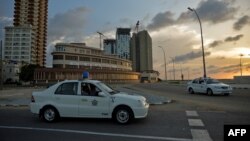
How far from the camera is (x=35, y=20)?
164000mm

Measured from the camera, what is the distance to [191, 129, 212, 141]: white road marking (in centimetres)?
751

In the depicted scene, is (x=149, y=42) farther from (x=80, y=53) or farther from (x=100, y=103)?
(x=100, y=103)

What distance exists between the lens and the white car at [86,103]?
973 cm

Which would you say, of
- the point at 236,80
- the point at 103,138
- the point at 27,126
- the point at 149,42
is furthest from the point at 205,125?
the point at 149,42

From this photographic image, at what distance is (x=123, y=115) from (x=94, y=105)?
1128 mm

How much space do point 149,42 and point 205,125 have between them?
151 metres

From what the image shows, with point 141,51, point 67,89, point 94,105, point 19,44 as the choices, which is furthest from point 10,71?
point 94,105

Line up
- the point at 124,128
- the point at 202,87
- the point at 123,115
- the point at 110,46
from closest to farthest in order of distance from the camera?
the point at 124,128
the point at 123,115
the point at 202,87
the point at 110,46

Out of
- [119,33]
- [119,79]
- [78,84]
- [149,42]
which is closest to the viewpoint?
[78,84]

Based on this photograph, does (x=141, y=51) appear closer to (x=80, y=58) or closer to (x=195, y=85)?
(x=80, y=58)

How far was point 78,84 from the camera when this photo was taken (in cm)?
1040

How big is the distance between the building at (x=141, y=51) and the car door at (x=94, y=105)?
5856 inches

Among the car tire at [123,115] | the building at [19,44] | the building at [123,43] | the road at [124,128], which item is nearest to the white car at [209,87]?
the road at [124,128]

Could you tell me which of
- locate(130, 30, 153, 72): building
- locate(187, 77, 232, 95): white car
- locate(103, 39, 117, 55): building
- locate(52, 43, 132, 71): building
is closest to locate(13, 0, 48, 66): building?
locate(103, 39, 117, 55): building
